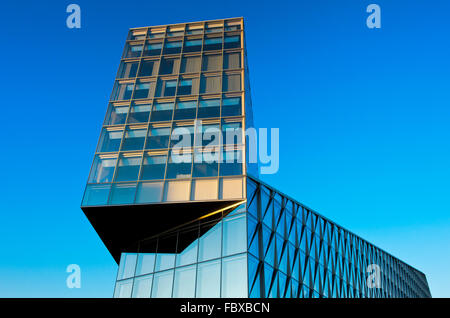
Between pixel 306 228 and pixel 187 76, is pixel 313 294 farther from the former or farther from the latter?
pixel 187 76

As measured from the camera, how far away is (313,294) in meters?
29.7

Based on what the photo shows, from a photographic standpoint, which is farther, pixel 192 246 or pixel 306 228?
pixel 306 228

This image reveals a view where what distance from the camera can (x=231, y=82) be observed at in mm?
27078

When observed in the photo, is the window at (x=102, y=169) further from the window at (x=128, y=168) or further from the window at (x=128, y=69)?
the window at (x=128, y=69)

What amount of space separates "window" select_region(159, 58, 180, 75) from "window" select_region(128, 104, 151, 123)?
131 inches

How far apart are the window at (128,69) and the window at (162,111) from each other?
3840 millimetres

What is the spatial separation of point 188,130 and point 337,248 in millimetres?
21325

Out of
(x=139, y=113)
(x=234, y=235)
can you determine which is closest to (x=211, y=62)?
(x=139, y=113)

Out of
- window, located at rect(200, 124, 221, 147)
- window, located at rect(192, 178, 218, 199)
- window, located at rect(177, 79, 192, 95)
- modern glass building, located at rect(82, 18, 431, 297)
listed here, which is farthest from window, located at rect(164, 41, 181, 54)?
window, located at rect(192, 178, 218, 199)

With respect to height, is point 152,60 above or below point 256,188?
above

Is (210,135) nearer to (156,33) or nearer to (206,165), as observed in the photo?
(206,165)

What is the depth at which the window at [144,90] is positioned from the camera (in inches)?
1076

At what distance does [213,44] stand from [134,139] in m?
9.86
